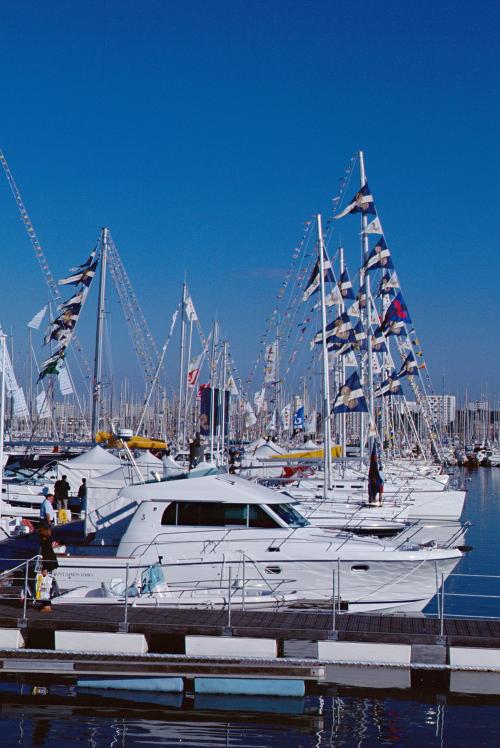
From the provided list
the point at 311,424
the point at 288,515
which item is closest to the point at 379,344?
the point at 288,515

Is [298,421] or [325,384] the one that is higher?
[325,384]

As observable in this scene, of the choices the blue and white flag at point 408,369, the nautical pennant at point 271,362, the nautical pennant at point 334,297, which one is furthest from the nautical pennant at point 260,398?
the nautical pennant at point 334,297

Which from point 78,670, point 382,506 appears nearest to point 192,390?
point 382,506

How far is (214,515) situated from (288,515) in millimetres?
1935

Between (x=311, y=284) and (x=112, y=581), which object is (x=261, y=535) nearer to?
(x=112, y=581)

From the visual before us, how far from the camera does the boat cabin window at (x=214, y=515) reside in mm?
23375

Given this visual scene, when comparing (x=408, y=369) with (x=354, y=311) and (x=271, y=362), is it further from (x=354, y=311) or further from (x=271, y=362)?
(x=271, y=362)

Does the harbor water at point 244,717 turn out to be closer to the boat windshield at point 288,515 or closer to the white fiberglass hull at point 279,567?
the white fiberglass hull at point 279,567

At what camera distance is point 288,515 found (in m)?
24.0

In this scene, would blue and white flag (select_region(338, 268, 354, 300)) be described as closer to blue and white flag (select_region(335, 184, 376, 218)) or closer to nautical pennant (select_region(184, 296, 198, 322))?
blue and white flag (select_region(335, 184, 376, 218))

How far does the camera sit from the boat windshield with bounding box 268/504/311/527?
23688 millimetres

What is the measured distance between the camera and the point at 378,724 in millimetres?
16922

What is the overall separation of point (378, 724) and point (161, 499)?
28.2 ft

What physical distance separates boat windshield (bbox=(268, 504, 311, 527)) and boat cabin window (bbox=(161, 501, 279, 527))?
0.39 meters
